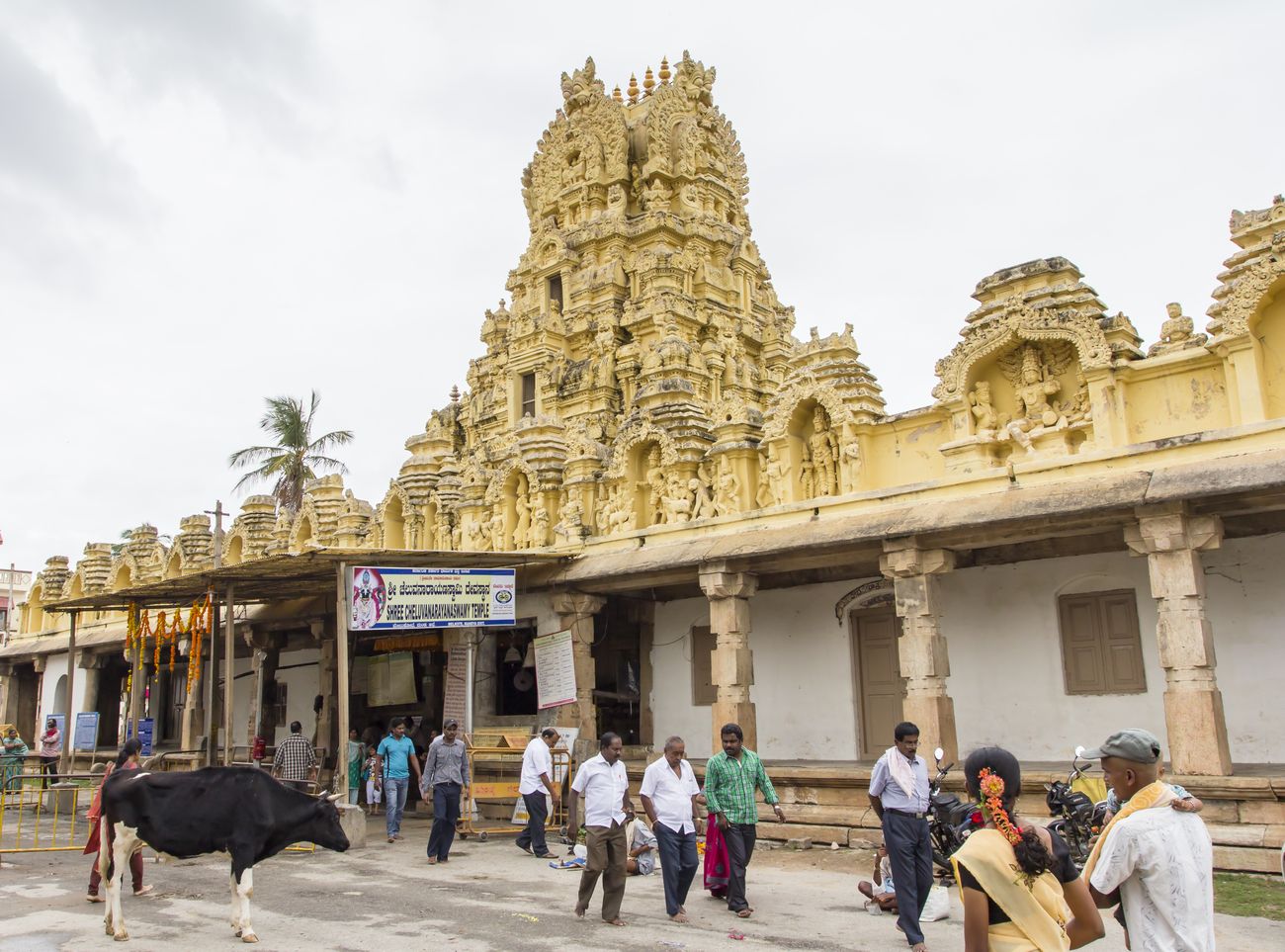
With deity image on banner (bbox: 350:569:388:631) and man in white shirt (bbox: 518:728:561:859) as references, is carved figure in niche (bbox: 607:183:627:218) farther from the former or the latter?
man in white shirt (bbox: 518:728:561:859)

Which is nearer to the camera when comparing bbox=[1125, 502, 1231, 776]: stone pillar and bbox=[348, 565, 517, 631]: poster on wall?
bbox=[1125, 502, 1231, 776]: stone pillar

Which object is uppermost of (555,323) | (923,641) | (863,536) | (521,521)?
(555,323)

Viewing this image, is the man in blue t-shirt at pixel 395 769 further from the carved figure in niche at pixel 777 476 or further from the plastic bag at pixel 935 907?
the plastic bag at pixel 935 907

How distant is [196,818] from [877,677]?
9.00 metres

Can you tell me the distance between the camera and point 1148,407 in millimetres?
10828

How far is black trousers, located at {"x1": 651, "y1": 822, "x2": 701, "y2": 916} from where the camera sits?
785cm

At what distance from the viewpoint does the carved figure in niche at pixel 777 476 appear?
43.5 feet

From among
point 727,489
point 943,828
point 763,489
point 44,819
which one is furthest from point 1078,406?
point 44,819

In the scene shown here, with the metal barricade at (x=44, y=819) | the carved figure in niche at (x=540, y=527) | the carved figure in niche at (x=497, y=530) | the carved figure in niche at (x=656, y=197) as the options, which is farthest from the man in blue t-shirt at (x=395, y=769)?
the carved figure in niche at (x=656, y=197)

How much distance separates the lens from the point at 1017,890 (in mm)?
3508

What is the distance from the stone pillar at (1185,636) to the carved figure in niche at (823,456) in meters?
3.90

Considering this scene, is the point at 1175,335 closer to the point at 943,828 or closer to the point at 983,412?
the point at 983,412

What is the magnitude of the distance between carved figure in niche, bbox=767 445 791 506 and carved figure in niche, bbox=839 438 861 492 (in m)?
0.85

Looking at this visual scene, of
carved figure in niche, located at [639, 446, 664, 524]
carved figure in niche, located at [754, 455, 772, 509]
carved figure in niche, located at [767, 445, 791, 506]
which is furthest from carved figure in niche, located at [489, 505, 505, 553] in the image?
carved figure in niche, located at [767, 445, 791, 506]
